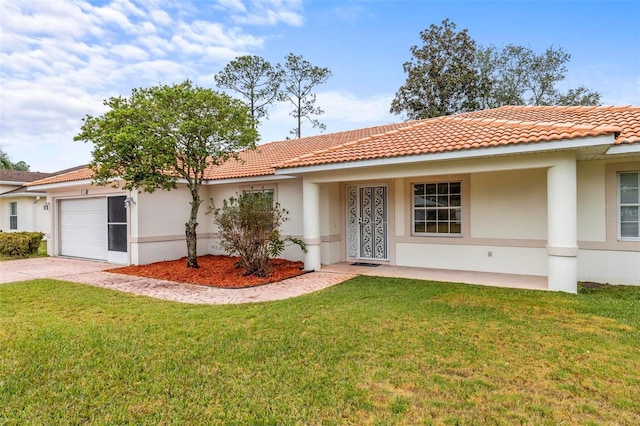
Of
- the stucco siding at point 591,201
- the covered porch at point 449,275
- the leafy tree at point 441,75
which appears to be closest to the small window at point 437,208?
the covered porch at point 449,275

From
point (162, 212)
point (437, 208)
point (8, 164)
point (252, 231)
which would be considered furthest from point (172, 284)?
point (8, 164)

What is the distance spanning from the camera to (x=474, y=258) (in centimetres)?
1101

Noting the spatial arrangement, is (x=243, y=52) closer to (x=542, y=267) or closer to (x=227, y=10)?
(x=227, y=10)

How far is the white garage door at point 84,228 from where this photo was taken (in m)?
15.3

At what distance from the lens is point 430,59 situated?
29.4 metres

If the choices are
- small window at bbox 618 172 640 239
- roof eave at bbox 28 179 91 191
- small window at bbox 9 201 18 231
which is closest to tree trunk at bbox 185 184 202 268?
roof eave at bbox 28 179 91 191

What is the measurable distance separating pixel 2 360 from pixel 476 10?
63.1 feet

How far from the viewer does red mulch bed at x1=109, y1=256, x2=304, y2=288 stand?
10508 mm

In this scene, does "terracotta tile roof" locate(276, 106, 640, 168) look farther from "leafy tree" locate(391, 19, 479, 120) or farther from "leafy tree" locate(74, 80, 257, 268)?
"leafy tree" locate(391, 19, 479, 120)

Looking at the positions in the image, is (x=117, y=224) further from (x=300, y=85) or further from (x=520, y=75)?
(x=520, y=75)

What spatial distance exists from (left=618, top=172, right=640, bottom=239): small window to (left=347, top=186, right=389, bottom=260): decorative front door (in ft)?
20.8

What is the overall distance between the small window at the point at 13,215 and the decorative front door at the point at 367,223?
2662cm

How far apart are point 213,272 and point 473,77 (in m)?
25.6

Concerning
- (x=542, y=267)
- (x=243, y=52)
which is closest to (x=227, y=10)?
(x=542, y=267)
